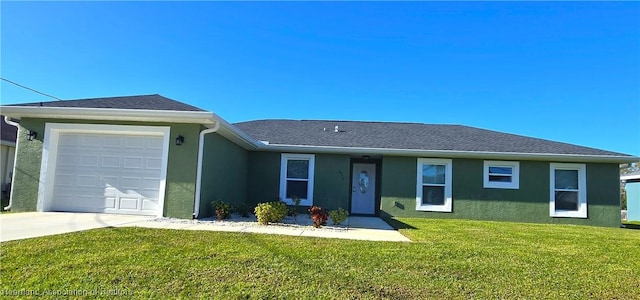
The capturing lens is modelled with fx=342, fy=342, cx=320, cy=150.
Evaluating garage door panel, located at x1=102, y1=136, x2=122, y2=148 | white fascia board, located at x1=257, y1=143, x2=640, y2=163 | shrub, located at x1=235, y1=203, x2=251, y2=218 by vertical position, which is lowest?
shrub, located at x1=235, y1=203, x2=251, y2=218

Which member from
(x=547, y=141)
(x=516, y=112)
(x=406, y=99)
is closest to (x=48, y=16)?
(x=406, y=99)

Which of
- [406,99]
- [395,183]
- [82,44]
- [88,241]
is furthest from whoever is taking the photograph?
[406,99]

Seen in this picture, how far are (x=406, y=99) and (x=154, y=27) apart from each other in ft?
40.9

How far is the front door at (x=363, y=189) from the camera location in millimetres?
12305

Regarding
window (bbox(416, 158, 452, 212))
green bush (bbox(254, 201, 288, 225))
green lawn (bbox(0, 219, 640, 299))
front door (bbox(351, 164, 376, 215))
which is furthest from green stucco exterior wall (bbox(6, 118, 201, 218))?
window (bbox(416, 158, 452, 212))

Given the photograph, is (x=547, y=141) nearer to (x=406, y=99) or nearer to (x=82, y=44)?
(x=406, y=99)

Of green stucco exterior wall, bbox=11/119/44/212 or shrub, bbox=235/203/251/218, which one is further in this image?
shrub, bbox=235/203/251/218

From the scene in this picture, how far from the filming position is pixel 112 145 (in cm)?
842

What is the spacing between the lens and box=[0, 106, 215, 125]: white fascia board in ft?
25.2

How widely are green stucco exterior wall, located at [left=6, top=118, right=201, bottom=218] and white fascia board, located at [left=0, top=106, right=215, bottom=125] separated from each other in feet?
0.53

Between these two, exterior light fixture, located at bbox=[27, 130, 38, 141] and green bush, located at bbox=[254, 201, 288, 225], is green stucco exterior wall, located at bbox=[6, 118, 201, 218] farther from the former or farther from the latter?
green bush, located at bbox=[254, 201, 288, 225]

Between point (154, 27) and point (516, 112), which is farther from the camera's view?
point (516, 112)

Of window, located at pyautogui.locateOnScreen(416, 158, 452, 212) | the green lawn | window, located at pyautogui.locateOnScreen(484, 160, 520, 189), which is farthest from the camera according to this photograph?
window, located at pyautogui.locateOnScreen(416, 158, 452, 212)

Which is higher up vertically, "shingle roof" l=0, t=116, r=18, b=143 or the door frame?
Answer: "shingle roof" l=0, t=116, r=18, b=143
